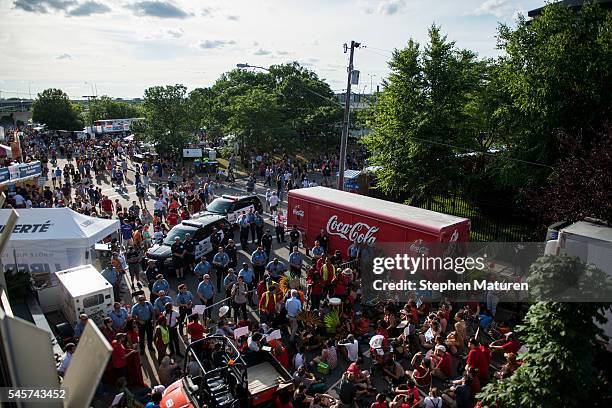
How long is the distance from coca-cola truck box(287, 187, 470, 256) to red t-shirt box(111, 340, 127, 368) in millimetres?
9625

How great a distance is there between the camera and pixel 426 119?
63.9ft

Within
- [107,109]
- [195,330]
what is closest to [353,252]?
[195,330]

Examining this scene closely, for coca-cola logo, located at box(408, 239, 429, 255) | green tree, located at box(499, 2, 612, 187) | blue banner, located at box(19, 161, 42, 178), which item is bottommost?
coca-cola logo, located at box(408, 239, 429, 255)

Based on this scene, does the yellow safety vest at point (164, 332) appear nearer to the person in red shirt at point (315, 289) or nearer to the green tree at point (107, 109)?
the person in red shirt at point (315, 289)

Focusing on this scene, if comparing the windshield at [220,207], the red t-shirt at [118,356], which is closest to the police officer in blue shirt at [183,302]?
the red t-shirt at [118,356]

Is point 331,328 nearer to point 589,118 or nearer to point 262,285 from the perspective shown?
point 262,285

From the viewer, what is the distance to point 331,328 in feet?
39.7

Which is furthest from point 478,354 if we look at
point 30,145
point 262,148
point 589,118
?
point 30,145

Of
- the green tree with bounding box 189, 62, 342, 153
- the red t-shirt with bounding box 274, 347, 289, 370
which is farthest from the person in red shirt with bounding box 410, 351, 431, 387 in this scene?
the green tree with bounding box 189, 62, 342, 153

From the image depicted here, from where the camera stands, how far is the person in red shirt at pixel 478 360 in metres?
9.82

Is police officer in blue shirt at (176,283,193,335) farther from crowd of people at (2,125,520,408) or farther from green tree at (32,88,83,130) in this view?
green tree at (32,88,83,130)

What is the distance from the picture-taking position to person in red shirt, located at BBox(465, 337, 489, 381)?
9820 mm

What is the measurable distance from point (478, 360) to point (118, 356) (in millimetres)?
7918

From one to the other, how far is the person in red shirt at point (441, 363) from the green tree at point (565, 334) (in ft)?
14.2
